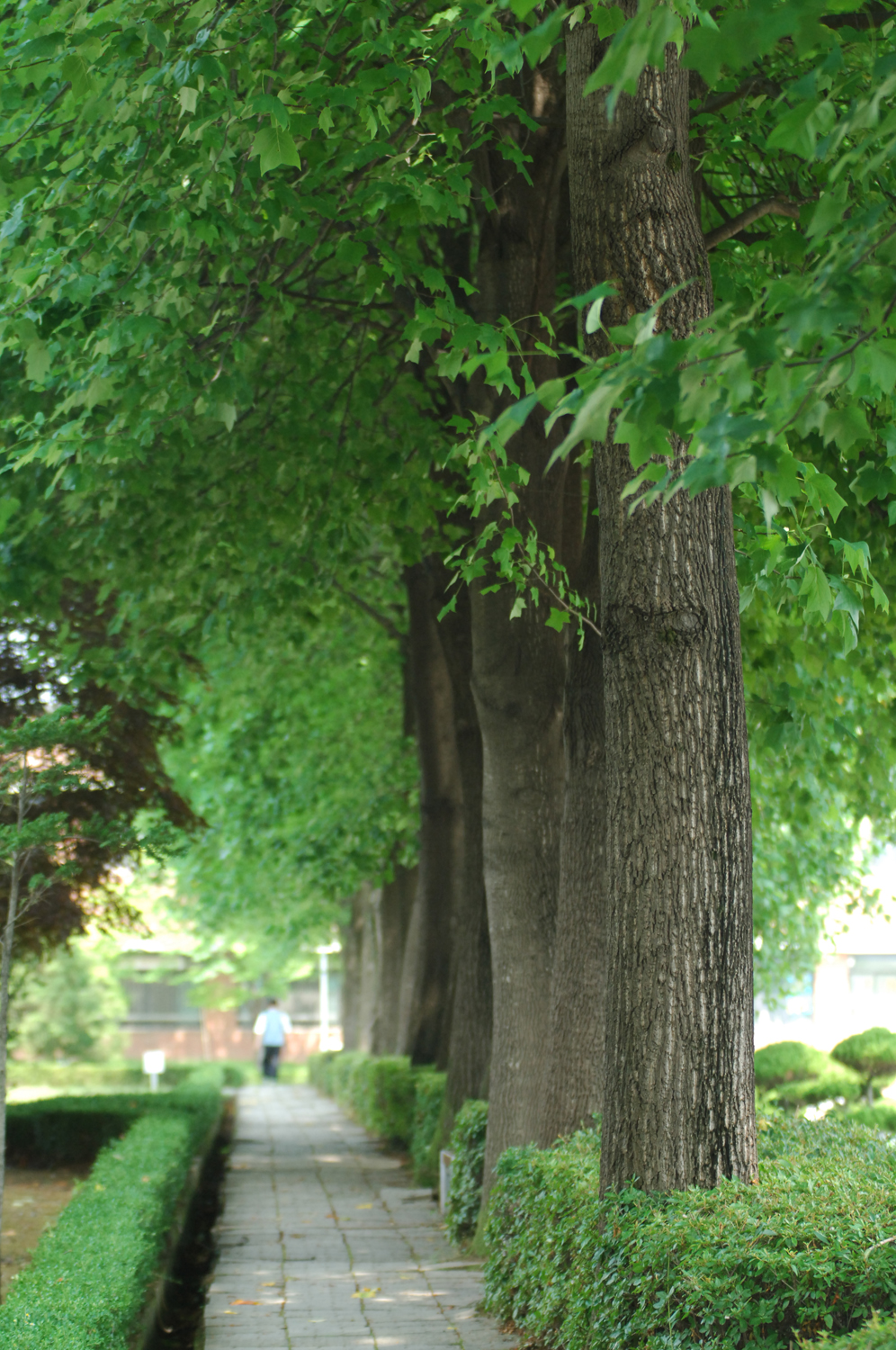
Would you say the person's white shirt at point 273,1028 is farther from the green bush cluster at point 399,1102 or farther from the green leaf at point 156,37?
the green leaf at point 156,37

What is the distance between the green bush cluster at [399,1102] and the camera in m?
13.0

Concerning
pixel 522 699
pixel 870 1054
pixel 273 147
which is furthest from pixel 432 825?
pixel 273 147

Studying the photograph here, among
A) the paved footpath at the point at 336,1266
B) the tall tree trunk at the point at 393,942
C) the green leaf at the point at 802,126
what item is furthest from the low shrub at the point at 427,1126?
the green leaf at the point at 802,126

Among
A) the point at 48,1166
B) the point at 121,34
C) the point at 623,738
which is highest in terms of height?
the point at 121,34

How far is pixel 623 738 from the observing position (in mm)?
5219

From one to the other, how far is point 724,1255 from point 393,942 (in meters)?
16.9

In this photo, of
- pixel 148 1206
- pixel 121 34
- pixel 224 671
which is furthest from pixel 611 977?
pixel 224 671

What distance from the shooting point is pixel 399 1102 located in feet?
51.1

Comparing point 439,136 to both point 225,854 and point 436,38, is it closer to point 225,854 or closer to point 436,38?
point 436,38

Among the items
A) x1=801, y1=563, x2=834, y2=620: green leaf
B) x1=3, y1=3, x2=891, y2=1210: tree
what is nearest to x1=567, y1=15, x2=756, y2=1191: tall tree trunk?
x1=3, y1=3, x2=891, y2=1210: tree

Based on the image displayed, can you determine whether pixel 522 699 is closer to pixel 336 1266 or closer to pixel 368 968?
pixel 336 1266

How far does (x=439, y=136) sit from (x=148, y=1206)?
253 inches

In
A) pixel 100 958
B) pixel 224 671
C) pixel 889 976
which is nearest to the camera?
pixel 224 671

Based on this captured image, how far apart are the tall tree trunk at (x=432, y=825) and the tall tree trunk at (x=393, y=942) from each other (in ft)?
13.5
